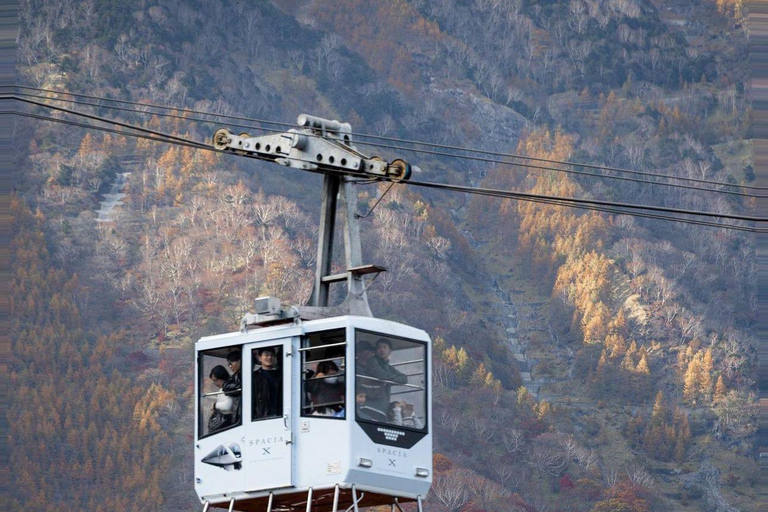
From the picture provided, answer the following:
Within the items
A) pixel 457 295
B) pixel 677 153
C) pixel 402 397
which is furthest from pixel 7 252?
pixel 402 397

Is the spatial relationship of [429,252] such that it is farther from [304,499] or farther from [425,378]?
[425,378]

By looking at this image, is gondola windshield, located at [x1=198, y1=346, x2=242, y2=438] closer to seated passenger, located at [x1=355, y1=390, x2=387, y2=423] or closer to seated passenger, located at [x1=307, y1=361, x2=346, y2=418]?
seated passenger, located at [x1=307, y1=361, x2=346, y2=418]

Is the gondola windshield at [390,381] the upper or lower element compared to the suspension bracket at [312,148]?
lower

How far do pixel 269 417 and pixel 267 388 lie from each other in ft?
1.20

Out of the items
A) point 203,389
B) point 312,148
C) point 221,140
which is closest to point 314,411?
point 203,389

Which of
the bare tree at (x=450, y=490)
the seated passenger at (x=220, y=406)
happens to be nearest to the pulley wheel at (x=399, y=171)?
the seated passenger at (x=220, y=406)

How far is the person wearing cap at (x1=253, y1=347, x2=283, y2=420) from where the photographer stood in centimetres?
1997

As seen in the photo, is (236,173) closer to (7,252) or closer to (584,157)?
(7,252)

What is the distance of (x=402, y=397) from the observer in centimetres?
2009

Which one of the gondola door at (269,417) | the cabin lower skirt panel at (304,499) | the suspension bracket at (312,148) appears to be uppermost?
the suspension bracket at (312,148)

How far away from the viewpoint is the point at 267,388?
20.1 meters

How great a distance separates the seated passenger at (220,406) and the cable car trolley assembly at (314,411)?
0.5 inches

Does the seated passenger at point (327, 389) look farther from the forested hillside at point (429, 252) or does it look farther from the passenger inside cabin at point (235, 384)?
the forested hillside at point (429, 252)

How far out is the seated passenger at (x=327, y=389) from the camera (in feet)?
64.1
